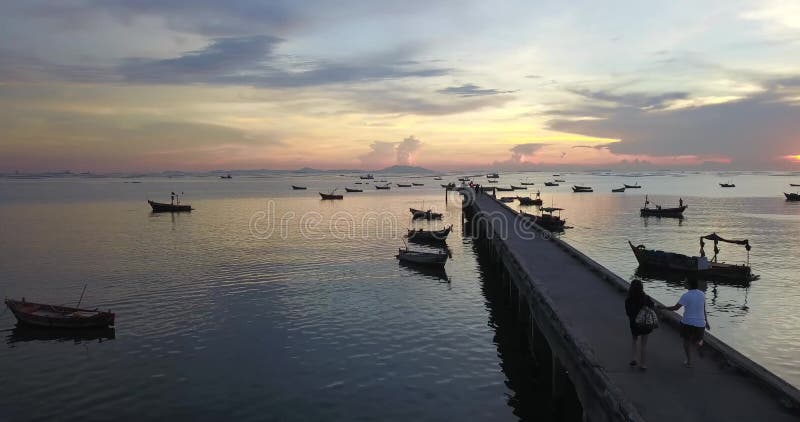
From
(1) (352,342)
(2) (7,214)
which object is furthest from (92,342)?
(2) (7,214)

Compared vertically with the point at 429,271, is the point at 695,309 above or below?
above

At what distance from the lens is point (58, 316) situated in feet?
81.1

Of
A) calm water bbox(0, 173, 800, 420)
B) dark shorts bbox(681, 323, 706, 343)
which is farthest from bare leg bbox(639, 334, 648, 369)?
calm water bbox(0, 173, 800, 420)

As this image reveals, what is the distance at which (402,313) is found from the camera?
2731 centimetres

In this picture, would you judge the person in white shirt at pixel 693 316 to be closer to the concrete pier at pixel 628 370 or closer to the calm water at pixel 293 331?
the concrete pier at pixel 628 370

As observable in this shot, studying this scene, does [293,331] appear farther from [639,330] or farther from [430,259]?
[430,259]

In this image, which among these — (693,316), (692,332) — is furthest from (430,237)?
(693,316)

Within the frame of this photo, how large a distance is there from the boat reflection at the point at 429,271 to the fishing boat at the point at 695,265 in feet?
49.1

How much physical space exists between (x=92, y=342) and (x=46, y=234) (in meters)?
46.9

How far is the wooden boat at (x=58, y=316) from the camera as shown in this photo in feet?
79.8

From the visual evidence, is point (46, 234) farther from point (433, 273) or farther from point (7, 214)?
point (433, 273)

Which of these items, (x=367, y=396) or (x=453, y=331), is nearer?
(x=367, y=396)

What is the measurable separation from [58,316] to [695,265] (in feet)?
127

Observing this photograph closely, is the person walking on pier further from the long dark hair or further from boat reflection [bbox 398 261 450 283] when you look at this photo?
boat reflection [bbox 398 261 450 283]
